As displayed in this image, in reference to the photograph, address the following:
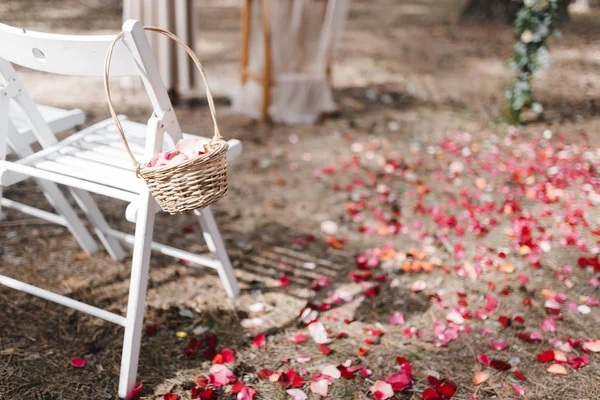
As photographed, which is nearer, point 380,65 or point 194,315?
point 194,315

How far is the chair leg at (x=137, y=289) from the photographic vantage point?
5.62 ft

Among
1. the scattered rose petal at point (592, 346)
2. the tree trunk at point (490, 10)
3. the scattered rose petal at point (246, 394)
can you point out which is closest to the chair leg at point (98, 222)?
the scattered rose petal at point (246, 394)

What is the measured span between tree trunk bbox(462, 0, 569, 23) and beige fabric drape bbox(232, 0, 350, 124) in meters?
4.07

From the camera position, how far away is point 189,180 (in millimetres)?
1575

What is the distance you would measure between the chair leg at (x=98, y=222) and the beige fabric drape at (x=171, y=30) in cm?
197

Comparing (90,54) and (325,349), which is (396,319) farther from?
(90,54)

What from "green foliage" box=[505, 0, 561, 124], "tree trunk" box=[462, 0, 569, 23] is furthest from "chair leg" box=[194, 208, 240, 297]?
"tree trunk" box=[462, 0, 569, 23]

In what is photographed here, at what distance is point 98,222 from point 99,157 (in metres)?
0.61

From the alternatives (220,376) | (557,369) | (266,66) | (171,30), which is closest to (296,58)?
(266,66)

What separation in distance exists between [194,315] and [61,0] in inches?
269

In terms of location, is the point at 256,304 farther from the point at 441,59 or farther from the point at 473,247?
the point at 441,59

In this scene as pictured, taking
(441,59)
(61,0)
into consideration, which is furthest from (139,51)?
(61,0)

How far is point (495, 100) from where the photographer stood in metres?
4.87

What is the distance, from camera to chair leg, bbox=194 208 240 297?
2.10 metres
